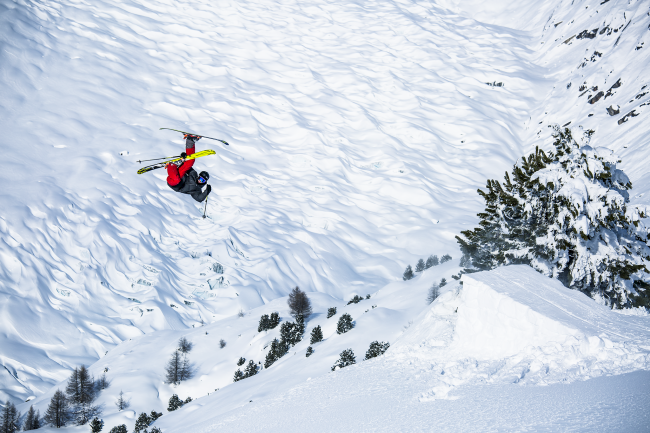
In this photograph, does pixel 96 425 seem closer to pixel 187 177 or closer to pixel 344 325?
pixel 344 325

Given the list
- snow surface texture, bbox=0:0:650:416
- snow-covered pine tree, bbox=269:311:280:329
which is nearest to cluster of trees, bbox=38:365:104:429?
snow-covered pine tree, bbox=269:311:280:329

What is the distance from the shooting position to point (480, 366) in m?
11.5

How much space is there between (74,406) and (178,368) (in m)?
7.98

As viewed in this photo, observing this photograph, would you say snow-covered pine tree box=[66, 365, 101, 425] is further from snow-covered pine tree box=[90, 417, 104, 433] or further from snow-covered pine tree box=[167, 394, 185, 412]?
snow-covered pine tree box=[167, 394, 185, 412]

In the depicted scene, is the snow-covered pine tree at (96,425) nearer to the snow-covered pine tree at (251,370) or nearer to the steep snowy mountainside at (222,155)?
the snow-covered pine tree at (251,370)

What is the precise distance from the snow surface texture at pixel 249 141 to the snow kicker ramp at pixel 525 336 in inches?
1150

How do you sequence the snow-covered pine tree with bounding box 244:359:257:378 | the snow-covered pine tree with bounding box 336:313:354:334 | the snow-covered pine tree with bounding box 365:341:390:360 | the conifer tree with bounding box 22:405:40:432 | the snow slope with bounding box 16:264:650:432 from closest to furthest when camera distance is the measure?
1. the snow slope with bounding box 16:264:650:432
2. the snow-covered pine tree with bounding box 365:341:390:360
3. the snow-covered pine tree with bounding box 336:313:354:334
4. the snow-covered pine tree with bounding box 244:359:257:378
5. the conifer tree with bounding box 22:405:40:432

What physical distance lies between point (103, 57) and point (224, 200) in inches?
2130

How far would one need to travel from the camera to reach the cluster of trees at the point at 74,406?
31.3 m

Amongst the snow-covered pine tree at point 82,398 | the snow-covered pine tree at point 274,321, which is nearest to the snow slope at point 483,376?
the snow-covered pine tree at point 274,321

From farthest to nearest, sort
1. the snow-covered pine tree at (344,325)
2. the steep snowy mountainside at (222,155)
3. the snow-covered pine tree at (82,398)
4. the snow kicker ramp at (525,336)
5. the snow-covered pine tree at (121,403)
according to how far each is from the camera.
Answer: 1. the steep snowy mountainside at (222,155)
2. the snow-covered pine tree at (121,403)
3. the snow-covered pine tree at (82,398)
4. the snow-covered pine tree at (344,325)
5. the snow kicker ramp at (525,336)

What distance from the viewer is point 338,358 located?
18.2 metres

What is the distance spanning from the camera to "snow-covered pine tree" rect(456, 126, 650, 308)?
16984mm

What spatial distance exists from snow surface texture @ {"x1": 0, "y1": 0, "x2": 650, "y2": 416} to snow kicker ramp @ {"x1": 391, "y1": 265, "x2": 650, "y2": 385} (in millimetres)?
29203
